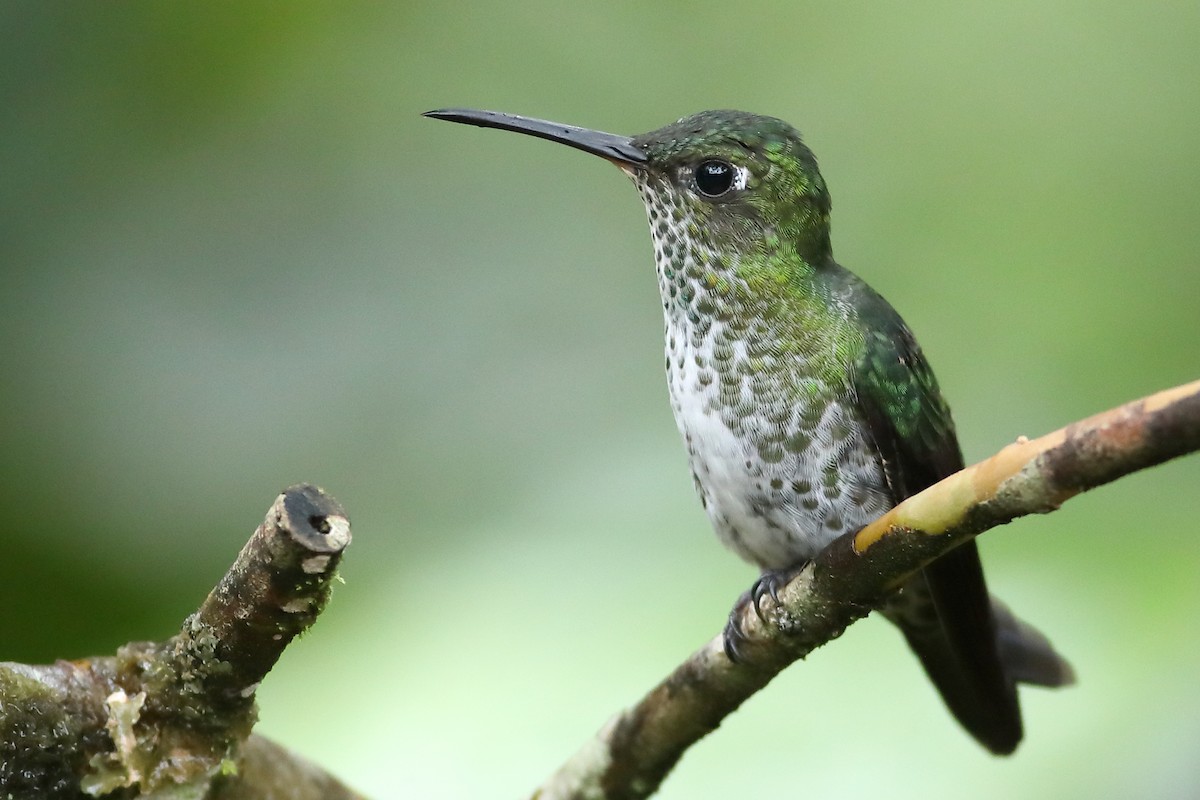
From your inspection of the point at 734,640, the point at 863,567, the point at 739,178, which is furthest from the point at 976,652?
the point at 739,178

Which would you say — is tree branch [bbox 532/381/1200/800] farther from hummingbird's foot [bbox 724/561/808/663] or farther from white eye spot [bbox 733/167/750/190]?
white eye spot [bbox 733/167/750/190]

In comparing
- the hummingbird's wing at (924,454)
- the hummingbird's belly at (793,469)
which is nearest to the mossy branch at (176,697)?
the hummingbird's belly at (793,469)

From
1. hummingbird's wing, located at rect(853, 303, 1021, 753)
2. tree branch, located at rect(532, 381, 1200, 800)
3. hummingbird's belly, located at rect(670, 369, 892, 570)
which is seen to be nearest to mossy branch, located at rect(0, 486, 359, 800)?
tree branch, located at rect(532, 381, 1200, 800)

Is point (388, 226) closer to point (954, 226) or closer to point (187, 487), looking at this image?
point (187, 487)

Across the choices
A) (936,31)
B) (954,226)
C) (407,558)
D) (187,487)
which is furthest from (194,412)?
(936,31)

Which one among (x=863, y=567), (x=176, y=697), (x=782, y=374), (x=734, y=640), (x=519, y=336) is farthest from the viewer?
(x=519, y=336)

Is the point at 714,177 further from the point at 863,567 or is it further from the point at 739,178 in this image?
the point at 863,567
